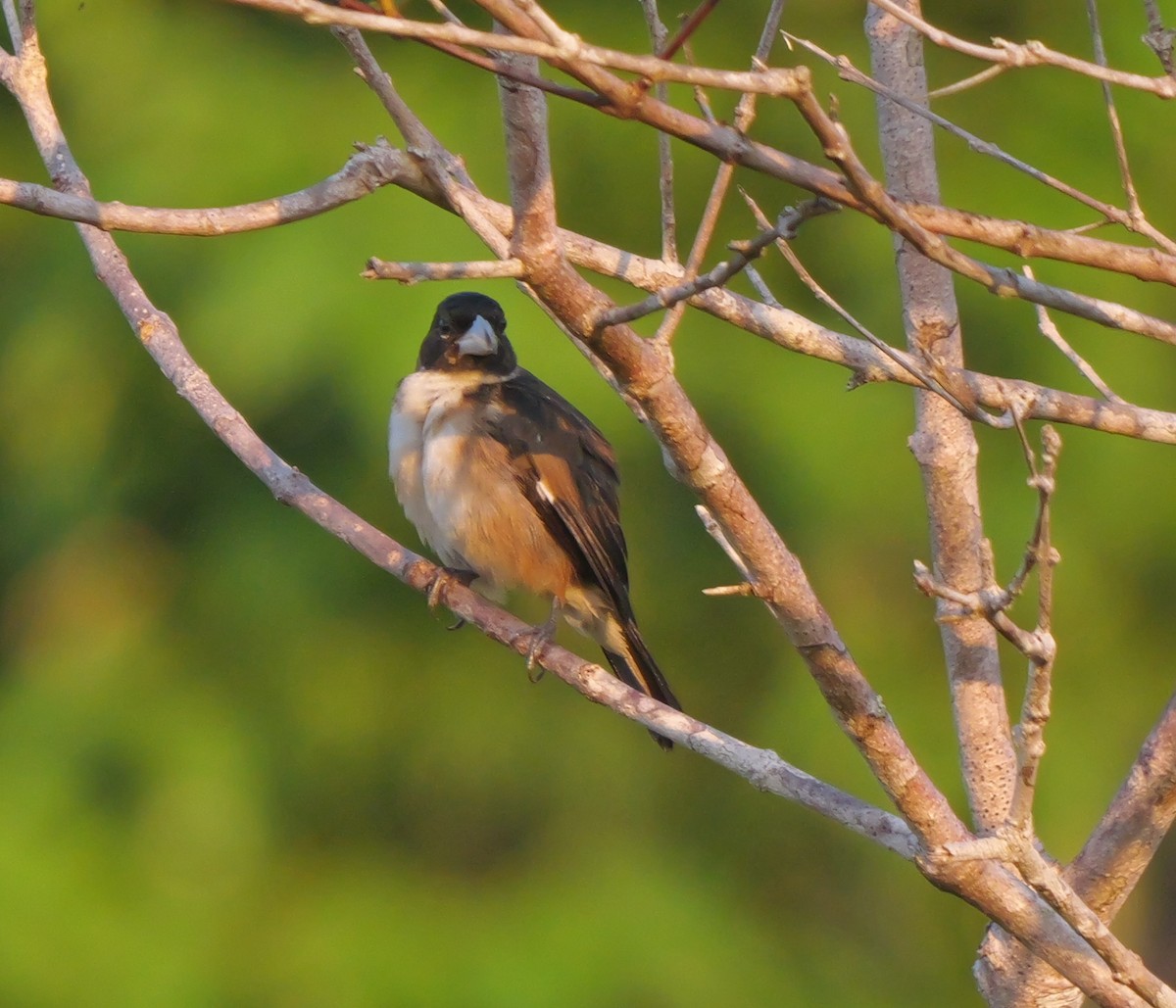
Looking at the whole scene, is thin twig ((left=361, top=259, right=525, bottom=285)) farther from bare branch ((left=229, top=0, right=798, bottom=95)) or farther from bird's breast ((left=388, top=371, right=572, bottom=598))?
bird's breast ((left=388, top=371, right=572, bottom=598))

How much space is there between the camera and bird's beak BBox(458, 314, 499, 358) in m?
4.08

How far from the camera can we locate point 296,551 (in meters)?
5.80

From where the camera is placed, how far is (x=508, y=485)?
4016 millimetres

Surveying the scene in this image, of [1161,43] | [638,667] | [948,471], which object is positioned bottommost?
[638,667]

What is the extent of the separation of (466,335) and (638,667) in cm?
100

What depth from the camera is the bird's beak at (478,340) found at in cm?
408

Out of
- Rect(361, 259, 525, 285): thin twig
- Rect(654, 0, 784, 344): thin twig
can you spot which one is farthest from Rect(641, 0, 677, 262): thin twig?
Rect(361, 259, 525, 285): thin twig

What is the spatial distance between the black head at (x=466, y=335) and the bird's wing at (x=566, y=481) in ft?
0.31

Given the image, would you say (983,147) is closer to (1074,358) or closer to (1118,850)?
(1074,358)

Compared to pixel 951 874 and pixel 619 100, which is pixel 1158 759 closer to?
pixel 951 874

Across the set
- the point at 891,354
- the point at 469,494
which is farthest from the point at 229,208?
the point at 469,494

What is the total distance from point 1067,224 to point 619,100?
4046mm

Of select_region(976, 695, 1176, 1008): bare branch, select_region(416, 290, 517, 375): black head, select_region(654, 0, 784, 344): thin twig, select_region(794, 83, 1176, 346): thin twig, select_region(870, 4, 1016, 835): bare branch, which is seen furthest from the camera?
select_region(416, 290, 517, 375): black head

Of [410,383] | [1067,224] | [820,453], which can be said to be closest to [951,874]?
[410,383]
